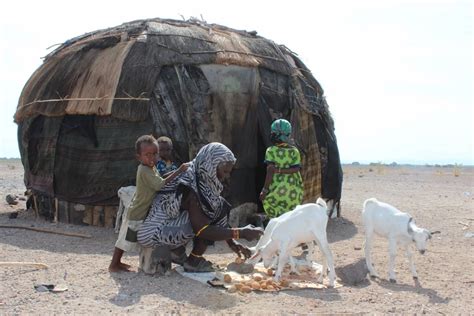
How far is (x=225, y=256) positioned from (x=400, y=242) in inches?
94.0

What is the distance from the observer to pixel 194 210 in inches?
216

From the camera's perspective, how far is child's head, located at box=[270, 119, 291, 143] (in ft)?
21.3

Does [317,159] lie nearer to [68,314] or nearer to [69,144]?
[69,144]

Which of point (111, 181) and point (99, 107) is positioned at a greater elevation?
point (99, 107)

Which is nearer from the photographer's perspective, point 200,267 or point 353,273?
point 353,273

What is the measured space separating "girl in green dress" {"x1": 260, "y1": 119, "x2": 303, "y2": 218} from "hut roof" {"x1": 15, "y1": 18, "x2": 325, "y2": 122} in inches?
101

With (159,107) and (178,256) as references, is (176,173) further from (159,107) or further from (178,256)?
(159,107)

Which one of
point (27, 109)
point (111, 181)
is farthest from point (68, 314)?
Result: point (27, 109)

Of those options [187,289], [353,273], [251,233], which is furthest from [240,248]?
[353,273]

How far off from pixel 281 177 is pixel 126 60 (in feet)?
11.6

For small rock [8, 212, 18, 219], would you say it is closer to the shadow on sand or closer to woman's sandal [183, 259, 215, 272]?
woman's sandal [183, 259, 215, 272]

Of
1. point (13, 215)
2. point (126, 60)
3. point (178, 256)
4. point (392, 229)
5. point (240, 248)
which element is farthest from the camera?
point (13, 215)

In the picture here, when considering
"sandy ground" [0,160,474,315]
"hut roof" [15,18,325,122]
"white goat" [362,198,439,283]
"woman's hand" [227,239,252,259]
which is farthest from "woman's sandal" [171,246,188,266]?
"hut roof" [15,18,325,122]

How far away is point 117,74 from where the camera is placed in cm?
852
